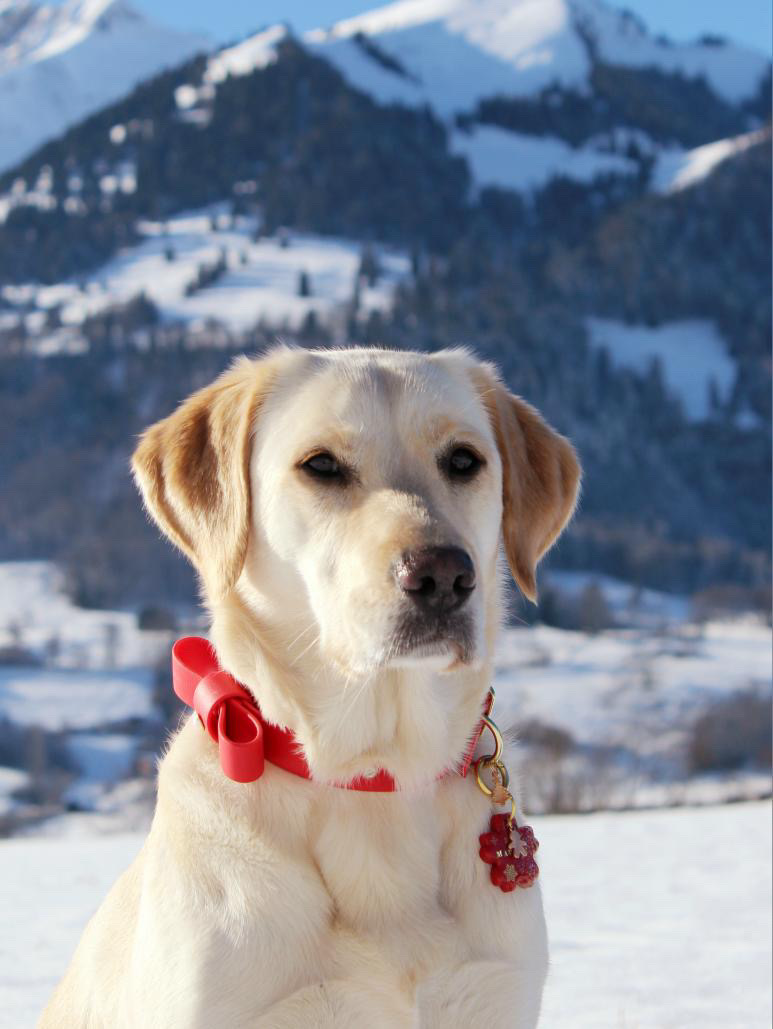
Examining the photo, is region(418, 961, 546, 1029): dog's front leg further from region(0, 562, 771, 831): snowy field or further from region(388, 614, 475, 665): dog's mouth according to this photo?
region(0, 562, 771, 831): snowy field

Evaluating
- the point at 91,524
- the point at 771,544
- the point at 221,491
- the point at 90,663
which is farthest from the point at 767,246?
the point at 221,491

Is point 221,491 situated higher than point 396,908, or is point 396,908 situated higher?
point 221,491

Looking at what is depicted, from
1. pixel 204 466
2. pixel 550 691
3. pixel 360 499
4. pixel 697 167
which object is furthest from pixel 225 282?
pixel 360 499

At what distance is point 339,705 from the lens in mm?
2973

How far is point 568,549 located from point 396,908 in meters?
131

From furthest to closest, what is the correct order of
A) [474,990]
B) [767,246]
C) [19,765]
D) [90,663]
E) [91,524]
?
[767,246]
[91,524]
[90,663]
[19,765]
[474,990]

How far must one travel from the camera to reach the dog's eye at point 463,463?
307 cm

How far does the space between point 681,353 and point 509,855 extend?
171 m

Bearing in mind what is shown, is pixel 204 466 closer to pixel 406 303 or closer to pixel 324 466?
pixel 324 466

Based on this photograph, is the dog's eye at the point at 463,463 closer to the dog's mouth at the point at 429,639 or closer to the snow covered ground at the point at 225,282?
the dog's mouth at the point at 429,639

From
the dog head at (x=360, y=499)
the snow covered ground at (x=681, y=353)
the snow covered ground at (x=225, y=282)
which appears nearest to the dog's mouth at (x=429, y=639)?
the dog head at (x=360, y=499)

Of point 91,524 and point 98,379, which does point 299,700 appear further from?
point 98,379

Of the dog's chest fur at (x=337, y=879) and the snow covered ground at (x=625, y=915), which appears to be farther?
the snow covered ground at (x=625, y=915)

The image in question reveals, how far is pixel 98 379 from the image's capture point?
5733 inches
